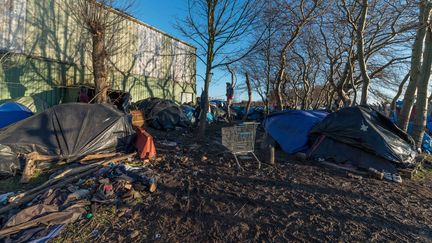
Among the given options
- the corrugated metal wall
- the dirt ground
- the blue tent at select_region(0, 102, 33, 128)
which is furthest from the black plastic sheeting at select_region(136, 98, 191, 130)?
the dirt ground

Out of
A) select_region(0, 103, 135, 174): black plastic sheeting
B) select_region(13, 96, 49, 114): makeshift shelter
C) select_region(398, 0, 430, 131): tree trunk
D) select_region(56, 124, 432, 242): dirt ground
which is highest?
select_region(398, 0, 430, 131): tree trunk

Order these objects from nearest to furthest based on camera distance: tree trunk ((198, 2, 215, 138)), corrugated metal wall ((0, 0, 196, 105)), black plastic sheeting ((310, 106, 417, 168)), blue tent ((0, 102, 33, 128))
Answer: black plastic sheeting ((310, 106, 417, 168))
blue tent ((0, 102, 33, 128))
tree trunk ((198, 2, 215, 138))
corrugated metal wall ((0, 0, 196, 105))

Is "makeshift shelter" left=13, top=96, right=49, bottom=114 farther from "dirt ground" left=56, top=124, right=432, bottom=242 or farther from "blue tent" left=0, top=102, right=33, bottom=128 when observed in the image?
"dirt ground" left=56, top=124, right=432, bottom=242

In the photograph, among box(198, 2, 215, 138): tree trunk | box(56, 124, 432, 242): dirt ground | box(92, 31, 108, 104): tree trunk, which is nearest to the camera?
box(56, 124, 432, 242): dirt ground

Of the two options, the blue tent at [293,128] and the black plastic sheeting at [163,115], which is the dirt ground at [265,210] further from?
the black plastic sheeting at [163,115]

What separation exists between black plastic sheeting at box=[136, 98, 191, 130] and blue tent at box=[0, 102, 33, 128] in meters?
4.56

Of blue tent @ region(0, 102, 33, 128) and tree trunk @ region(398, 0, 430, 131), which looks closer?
blue tent @ region(0, 102, 33, 128)

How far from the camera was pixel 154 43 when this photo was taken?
16109mm

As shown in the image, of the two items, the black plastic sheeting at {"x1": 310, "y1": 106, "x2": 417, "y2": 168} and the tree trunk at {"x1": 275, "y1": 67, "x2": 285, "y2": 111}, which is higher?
the tree trunk at {"x1": 275, "y1": 67, "x2": 285, "y2": 111}

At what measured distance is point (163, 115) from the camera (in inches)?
419

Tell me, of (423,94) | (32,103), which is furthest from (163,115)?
(423,94)

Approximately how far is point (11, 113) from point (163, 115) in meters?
5.28

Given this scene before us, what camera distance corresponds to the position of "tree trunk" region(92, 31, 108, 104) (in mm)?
8594

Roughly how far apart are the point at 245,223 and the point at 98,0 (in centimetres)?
1007
